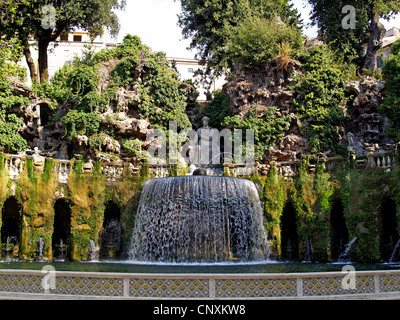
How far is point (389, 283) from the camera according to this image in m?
7.91

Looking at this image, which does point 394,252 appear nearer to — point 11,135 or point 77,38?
point 11,135

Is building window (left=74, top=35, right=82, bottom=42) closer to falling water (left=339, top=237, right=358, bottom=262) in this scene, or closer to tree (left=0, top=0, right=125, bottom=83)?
tree (left=0, top=0, right=125, bottom=83)

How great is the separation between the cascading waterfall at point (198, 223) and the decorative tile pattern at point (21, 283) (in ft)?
25.0

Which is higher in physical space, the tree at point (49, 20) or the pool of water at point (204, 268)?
the tree at point (49, 20)

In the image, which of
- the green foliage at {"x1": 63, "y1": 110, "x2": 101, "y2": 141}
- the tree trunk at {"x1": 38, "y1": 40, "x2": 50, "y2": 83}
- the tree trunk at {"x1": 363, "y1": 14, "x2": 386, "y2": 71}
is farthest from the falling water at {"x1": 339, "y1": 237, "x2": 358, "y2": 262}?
the tree trunk at {"x1": 38, "y1": 40, "x2": 50, "y2": 83}

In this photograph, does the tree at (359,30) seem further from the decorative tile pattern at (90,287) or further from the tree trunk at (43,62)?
the decorative tile pattern at (90,287)

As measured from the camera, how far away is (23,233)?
51.3 ft

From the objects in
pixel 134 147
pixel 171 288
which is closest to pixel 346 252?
pixel 171 288

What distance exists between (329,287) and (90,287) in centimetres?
414

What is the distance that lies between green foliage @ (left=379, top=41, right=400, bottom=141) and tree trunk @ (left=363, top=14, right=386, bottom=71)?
7.71 metres

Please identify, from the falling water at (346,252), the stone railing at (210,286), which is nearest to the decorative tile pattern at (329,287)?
the stone railing at (210,286)

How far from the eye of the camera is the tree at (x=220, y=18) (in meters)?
27.2

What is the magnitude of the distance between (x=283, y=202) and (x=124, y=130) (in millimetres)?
9242

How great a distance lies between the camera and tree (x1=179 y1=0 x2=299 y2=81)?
2722 centimetres
